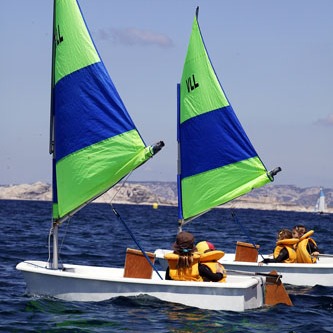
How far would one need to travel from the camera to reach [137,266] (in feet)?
53.2

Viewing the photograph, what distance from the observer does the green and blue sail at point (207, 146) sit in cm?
2186

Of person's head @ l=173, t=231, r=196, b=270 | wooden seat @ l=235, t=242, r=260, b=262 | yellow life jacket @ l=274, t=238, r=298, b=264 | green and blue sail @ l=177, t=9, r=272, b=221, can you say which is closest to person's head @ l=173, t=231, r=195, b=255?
person's head @ l=173, t=231, r=196, b=270

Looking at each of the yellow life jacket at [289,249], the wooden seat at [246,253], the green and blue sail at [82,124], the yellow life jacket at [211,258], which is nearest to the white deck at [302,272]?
the yellow life jacket at [289,249]

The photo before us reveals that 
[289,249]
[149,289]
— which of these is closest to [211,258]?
[149,289]

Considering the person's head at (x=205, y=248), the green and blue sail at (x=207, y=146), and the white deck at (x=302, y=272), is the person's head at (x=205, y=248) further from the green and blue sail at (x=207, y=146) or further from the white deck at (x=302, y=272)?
the green and blue sail at (x=207, y=146)

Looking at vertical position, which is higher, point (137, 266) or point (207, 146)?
point (207, 146)

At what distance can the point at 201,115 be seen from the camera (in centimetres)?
2225

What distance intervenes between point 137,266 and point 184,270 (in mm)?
1454

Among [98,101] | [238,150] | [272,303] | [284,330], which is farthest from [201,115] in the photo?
[284,330]

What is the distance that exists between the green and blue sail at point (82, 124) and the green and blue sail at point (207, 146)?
5795 mm

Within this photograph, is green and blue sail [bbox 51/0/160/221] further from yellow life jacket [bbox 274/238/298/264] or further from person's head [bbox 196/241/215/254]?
yellow life jacket [bbox 274/238/298/264]

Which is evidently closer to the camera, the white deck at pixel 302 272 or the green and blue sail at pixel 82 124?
the green and blue sail at pixel 82 124

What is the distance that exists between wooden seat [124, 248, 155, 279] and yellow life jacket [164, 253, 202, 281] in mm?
1060

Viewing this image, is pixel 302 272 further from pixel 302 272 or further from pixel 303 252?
pixel 303 252
